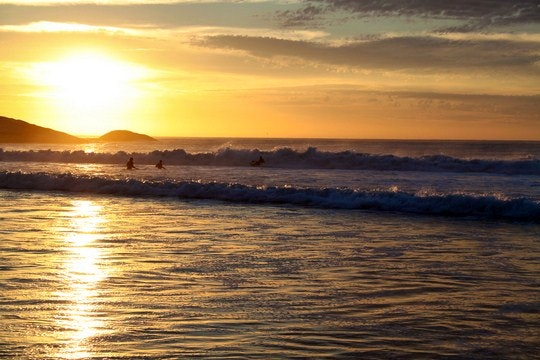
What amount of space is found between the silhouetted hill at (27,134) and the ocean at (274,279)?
15571 centimetres

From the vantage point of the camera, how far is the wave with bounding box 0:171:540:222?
23.9 meters

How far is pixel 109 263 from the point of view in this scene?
520 inches

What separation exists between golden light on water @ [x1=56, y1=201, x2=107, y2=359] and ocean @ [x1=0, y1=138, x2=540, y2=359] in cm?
3

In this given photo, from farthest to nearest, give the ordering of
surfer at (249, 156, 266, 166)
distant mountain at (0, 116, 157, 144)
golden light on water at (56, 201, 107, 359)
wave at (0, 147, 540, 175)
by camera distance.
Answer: distant mountain at (0, 116, 157, 144) < surfer at (249, 156, 266, 166) < wave at (0, 147, 540, 175) < golden light on water at (56, 201, 107, 359)

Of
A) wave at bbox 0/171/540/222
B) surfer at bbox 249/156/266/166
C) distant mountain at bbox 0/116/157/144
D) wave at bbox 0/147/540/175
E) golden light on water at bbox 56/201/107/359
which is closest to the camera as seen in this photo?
golden light on water at bbox 56/201/107/359

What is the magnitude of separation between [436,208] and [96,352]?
18.6m

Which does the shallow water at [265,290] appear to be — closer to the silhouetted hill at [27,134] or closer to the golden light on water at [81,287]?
the golden light on water at [81,287]

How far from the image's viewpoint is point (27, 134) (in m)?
180

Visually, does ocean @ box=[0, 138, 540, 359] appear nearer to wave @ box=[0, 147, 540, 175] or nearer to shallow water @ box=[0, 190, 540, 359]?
shallow water @ box=[0, 190, 540, 359]

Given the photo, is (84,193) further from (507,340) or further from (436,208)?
(507,340)

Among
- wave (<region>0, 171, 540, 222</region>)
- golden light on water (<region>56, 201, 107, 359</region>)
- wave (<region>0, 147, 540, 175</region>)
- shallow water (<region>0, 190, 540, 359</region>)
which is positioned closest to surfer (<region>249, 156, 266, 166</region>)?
wave (<region>0, 147, 540, 175</region>)

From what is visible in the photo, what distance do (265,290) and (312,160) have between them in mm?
49674

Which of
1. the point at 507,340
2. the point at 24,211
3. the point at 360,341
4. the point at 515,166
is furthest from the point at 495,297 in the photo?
the point at 515,166

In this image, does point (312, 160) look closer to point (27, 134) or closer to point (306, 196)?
point (306, 196)
